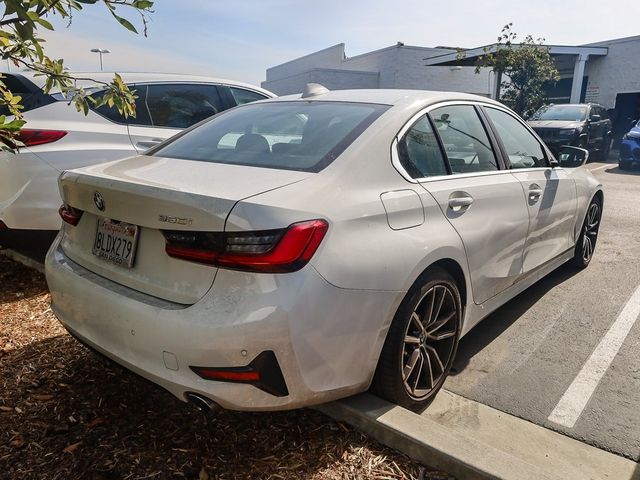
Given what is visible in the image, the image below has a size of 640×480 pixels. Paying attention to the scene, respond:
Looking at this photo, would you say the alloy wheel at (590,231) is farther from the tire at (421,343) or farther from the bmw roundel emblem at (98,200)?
the bmw roundel emblem at (98,200)

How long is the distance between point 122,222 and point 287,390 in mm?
1005

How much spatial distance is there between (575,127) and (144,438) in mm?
14557

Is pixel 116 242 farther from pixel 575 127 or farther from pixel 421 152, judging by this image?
pixel 575 127

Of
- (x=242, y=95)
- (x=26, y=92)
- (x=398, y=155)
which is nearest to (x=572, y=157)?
(x=398, y=155)

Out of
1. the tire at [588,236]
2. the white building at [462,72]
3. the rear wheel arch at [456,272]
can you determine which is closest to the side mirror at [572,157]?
the tire at [588,236]

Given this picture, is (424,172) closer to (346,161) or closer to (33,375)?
(346,161)

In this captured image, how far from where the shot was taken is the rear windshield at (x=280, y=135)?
243 cm

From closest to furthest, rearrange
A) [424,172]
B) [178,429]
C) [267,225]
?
[267,225] < [178,429] < [424,172]

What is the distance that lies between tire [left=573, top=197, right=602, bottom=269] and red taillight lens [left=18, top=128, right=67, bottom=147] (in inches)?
180

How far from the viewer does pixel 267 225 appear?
1.88 meters

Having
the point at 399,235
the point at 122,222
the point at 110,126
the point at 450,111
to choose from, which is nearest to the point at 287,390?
the point at 399,235

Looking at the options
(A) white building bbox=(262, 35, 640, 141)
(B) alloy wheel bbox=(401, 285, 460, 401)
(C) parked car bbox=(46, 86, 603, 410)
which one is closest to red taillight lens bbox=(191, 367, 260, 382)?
(C) parked car bbox=(46, 86, 603, 410)

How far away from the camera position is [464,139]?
3.17 m

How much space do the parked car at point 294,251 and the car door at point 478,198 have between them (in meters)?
0.01
